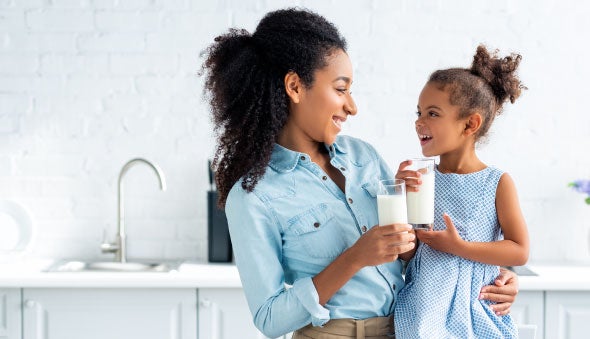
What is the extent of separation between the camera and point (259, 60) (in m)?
1.76

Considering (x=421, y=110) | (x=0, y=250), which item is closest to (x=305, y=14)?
(x=421, y=110)

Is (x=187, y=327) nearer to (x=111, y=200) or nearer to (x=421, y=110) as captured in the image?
(x=111, y=200)

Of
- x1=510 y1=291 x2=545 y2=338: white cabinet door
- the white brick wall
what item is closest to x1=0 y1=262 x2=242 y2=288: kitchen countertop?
the white brick wall

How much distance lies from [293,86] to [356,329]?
1.72 feet

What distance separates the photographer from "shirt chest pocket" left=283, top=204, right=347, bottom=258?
1725mm

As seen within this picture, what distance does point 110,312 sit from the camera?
10.1 ft

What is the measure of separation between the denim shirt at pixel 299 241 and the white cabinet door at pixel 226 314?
131cm

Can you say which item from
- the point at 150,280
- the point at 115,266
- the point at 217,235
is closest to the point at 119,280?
the point at 150,280

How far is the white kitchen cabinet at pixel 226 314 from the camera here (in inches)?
121

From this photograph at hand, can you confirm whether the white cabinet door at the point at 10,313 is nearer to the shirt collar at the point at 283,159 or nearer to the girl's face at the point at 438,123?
the shirt collar at the point at 283,159

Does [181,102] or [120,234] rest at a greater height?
[181,102]

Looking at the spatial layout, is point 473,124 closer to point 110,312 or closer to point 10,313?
point 110,312

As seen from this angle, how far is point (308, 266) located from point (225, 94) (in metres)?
0.41

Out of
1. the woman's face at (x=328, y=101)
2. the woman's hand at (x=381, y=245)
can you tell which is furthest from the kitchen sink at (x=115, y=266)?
the woman's hand at (x=381, y=245)
